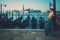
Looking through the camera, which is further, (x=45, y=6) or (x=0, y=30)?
(x=0, y=30)

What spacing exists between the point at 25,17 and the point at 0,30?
37.8 inches

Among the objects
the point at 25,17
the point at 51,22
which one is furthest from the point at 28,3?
the point at 51,22

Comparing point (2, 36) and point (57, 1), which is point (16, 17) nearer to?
point (2, 36)

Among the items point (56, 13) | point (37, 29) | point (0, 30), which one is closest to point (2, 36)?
point (0, 30)

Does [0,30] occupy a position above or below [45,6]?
below

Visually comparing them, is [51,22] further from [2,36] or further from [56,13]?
[2,36]

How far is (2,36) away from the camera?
7867 mm

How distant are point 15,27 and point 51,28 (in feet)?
3.46

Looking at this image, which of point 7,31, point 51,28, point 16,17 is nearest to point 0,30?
point 7,31

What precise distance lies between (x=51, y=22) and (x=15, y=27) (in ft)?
3.43

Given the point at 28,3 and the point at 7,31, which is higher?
the point at 28,3

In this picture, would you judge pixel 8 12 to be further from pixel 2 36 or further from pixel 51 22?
pixel 51 22

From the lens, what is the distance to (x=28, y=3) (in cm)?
777

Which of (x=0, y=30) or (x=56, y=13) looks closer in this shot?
(x=56, y=13)
